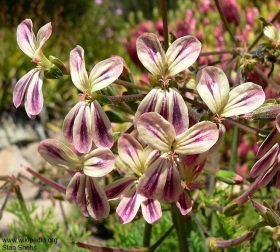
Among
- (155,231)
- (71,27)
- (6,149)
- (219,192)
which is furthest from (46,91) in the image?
(219,192)

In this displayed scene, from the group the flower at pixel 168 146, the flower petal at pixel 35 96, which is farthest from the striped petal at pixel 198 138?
the flower petal at pixel 35 96

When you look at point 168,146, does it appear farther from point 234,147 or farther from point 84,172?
point 234,147

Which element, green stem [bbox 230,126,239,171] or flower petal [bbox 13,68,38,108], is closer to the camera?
flower petal [bbox 13,68,38,108]

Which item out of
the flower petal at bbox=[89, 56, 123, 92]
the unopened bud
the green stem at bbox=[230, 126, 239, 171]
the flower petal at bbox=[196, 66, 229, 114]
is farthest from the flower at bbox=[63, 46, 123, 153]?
the green stem at bbox=[230, 126, 239, 171]

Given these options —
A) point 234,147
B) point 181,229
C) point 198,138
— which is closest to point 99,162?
point 198,138

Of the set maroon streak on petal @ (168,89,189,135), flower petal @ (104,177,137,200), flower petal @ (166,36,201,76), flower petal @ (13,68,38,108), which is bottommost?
flower petal @ (104,177,137,200)

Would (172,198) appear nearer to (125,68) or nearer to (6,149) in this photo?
(125,68)

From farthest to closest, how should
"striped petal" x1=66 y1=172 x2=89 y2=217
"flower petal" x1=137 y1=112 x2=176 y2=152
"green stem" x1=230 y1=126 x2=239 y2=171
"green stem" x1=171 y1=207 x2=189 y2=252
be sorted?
"green stem" x1=230 y1=126 x2=239 y2=171, "green stem" x1=171 y1=207 x2=189 y2=252, "striped petal" x1=66 y1=172 x2=89 y2=217, "flower petal" x1=137 y1=112 x2=176 y2=152

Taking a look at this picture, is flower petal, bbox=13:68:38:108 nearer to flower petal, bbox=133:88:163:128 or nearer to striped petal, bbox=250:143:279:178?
flower petal, bbox=133:88:163:128
